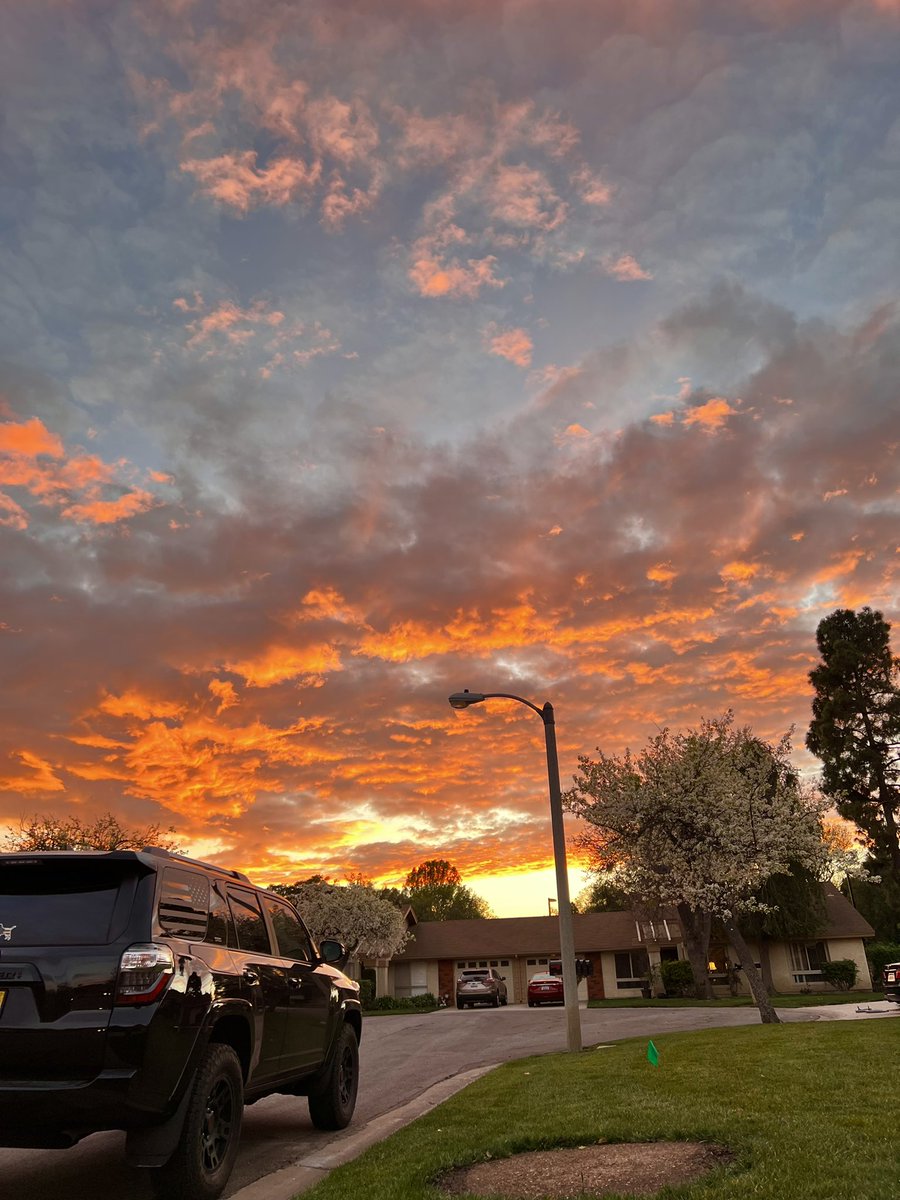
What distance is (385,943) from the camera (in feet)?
179

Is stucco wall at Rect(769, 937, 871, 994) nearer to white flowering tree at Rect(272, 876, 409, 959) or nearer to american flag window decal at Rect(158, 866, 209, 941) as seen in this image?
white flowering tree at Rect(272, 876, 409, 959)

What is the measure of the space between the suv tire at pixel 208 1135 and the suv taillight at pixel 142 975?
736 millimetres

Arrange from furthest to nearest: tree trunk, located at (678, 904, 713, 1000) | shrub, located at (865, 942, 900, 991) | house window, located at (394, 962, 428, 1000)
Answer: house window, located at (394, 962, 428, 1000) → shrub, located at (865, 942, 900, 991) → tree trunk, located at (678, 904, 713, 1000)

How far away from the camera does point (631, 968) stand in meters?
51.3

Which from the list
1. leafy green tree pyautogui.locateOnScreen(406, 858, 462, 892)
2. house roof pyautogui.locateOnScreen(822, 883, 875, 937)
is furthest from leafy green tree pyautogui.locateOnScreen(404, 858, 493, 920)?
house roof pyautogui.locateOnScreen(822, 883, 875, 937)

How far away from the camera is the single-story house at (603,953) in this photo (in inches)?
1791

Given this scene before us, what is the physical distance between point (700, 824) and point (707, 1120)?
15.0 m

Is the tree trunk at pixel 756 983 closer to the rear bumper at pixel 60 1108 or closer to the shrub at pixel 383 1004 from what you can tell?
the rear bumper at pixel 60 1108

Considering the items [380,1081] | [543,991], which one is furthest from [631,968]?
[380,1081]

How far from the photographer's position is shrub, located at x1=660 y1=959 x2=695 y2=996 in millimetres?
43125

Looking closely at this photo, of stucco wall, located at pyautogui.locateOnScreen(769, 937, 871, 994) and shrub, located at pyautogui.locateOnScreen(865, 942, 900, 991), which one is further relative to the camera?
stucco wall, located at pyautogui.locateOnScreen(769, 937, 871, 994)

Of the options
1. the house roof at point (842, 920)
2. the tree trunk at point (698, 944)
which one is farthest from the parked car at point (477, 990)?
the house roof at point (842, 920)

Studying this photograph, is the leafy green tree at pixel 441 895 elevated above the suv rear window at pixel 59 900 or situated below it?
above

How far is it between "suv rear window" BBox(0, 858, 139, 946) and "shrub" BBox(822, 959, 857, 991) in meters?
45.0
